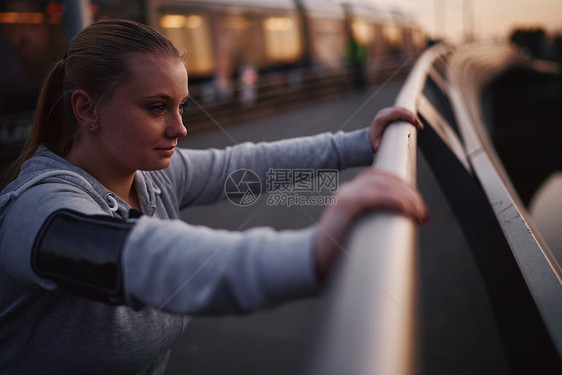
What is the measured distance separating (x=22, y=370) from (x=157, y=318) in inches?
12.4

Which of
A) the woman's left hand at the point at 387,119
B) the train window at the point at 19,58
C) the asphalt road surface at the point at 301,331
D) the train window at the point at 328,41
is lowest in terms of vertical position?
the train window at the point at 328,41

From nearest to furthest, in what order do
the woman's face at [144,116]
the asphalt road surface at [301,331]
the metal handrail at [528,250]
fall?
the metal handrail at [528,250]
the woman's face at [144,116]
the asphalt road surface at [301,331]

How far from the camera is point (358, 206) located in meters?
0.60

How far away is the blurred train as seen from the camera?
7.42 metres

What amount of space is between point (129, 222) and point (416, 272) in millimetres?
533

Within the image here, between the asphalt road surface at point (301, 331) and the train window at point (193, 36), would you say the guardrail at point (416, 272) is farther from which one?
the train window at point (193, 36)

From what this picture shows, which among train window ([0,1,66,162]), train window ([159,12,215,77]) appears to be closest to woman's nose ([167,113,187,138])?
train window ([0,1,66,162])

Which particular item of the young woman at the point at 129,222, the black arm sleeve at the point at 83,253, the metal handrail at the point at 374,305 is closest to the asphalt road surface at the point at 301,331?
the young woman at the point at 129,222

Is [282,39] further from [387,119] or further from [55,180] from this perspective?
[55,180]

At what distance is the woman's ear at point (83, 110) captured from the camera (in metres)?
1.22

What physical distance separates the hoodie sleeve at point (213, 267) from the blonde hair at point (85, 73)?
51 cm

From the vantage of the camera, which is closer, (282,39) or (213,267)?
(213,267)

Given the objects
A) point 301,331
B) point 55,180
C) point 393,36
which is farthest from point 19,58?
point 393,36

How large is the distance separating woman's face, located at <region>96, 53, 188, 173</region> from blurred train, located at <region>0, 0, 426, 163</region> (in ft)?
4.76
